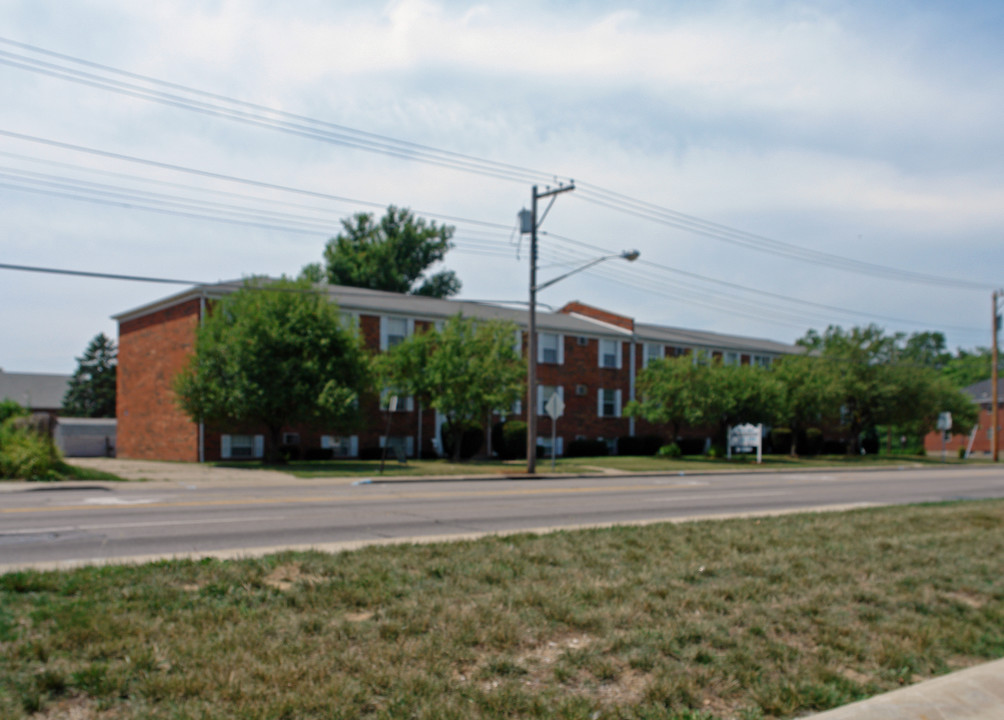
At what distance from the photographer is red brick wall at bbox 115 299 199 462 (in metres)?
35.8

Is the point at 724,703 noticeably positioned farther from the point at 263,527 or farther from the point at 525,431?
the point at 525,431

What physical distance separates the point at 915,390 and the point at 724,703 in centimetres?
5336

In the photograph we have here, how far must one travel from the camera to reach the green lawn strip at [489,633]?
4.42 meters

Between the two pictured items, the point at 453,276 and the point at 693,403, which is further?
the point at 453,276

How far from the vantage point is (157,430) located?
125ft

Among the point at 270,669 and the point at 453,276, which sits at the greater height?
the point at 453,276

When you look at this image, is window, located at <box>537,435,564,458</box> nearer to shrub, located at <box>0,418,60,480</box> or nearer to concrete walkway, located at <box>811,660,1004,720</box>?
shrub, located at <box>0,418,60,480</box>

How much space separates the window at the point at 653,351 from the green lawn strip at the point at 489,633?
4217cm

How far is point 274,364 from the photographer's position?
3009 cm

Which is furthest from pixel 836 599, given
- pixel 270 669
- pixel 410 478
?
pixel 410 478

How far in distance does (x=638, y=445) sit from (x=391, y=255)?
26038mm

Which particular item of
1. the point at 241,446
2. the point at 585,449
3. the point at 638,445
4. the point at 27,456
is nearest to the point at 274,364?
the point at 241,446

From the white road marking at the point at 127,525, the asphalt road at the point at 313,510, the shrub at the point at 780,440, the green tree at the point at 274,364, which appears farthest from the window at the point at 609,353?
the white road marking at the point at 127,525

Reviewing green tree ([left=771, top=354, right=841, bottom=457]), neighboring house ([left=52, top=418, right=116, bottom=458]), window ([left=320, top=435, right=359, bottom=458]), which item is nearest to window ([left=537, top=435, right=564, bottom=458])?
window ([left=320, top=435, right=359, bottom=458])
